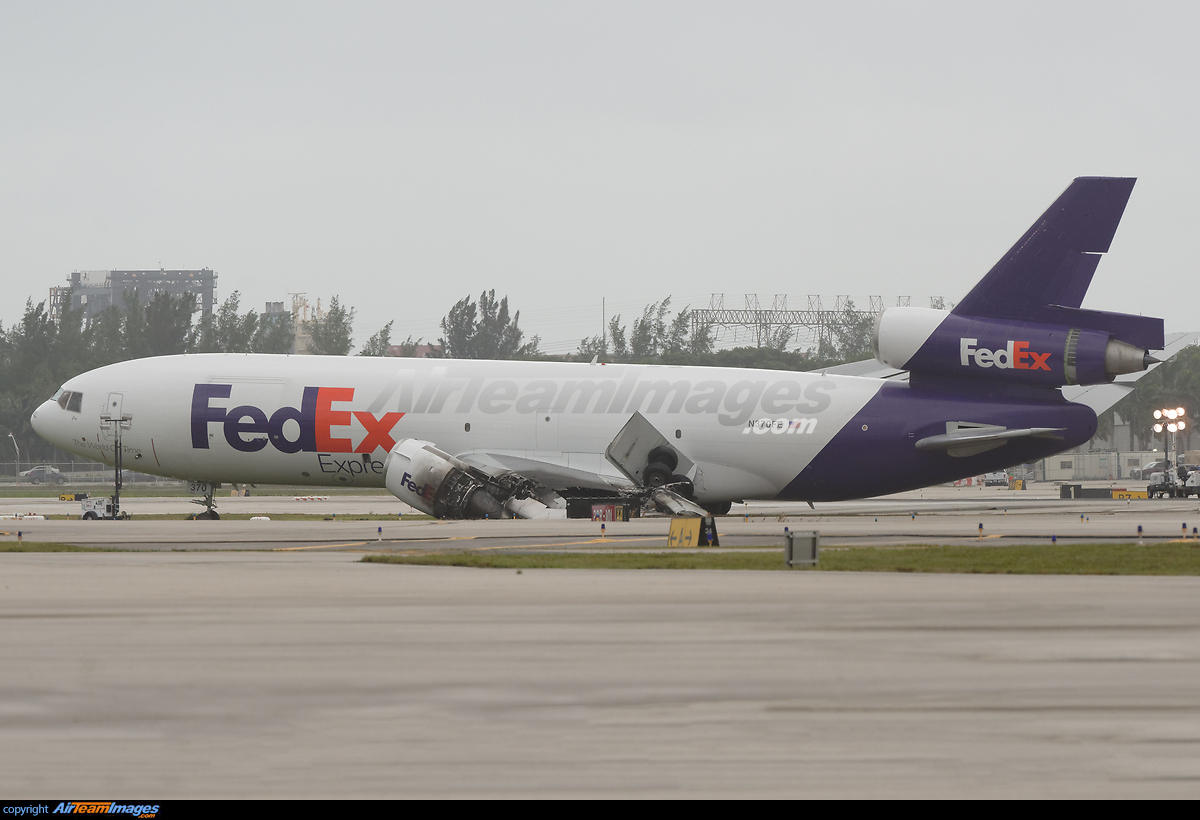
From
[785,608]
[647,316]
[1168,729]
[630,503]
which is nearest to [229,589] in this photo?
[785,608]

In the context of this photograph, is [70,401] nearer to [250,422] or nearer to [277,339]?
[250,422]

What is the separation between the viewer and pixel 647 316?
180 meters

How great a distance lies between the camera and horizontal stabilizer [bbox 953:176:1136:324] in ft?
123

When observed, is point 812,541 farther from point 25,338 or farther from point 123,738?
point 25,338

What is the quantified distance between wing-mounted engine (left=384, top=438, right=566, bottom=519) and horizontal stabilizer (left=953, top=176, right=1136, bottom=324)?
15.9m

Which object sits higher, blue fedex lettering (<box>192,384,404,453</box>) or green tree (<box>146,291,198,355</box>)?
green tree (<box>146,291,198,355</box>)

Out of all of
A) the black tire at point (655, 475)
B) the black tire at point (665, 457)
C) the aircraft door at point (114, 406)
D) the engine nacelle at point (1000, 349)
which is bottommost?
the black tire at point (655, 475)

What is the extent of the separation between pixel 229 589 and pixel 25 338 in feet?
471

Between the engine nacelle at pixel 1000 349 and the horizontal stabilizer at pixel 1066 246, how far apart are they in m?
0.72

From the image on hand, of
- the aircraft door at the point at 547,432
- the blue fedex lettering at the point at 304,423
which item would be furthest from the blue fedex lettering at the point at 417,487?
the aircraft door at the point at 547,432

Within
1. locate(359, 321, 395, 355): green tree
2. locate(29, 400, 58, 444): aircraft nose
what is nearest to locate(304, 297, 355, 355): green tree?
locate(359, 321, 395, 355): green tree

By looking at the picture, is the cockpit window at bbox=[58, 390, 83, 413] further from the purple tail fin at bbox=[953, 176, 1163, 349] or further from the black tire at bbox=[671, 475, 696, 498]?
the purple tail fin at bbox=[953, 176, 1163, 349]

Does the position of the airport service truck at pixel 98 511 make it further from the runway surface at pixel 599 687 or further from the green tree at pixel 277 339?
the green tree at pixel 277 339

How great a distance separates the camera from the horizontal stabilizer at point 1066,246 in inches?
1475
